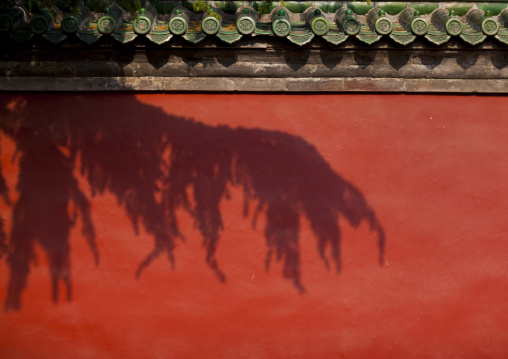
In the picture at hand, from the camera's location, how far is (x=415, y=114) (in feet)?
14.9

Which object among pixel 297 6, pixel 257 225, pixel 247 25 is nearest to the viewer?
pixel 247 25

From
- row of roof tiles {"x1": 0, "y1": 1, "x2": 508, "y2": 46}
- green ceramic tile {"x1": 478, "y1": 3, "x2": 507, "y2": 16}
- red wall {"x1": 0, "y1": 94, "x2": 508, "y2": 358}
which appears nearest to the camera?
row of roof tiles {"x1": 0, "y1": 1, "x2": 508, "y2": 46}

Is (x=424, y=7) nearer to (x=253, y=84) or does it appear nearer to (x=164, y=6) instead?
(x=253, y=84)

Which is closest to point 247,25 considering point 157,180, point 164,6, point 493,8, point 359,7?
point 164,6

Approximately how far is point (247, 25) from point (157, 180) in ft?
5.15

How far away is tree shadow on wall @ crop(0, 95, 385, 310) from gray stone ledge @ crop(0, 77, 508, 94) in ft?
0.41

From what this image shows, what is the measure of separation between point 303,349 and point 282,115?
6.93 feet

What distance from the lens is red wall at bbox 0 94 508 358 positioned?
4.41 metres

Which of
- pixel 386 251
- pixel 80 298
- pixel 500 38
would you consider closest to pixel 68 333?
pixel 80 298

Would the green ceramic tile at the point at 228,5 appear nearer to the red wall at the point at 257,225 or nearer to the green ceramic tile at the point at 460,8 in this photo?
the red wall at the point at 257,225

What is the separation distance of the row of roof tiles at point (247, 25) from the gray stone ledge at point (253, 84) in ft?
1.47

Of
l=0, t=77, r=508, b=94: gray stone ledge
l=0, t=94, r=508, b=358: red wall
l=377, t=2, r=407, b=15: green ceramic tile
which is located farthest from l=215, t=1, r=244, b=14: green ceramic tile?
l=377, t=2, r=407, b=15: green ceramic tile

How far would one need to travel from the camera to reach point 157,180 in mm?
4477

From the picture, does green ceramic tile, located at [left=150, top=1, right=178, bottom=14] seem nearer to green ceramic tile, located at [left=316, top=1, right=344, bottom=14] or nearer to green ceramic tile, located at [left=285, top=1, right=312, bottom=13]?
green ceramic tile, located at [left=285, top=1, right=312, bottom=13]
